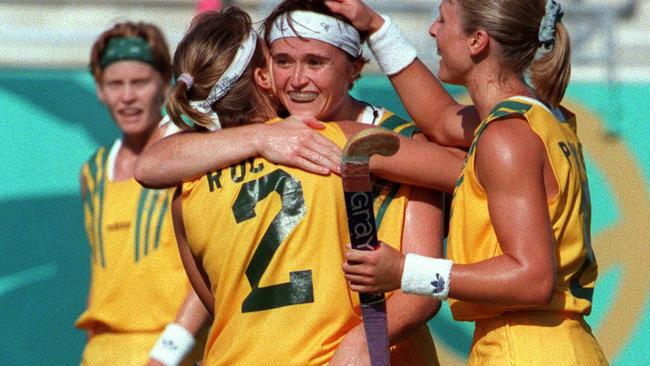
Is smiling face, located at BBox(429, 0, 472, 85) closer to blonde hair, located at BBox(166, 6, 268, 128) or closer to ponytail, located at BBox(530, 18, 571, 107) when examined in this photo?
ponytail, located at BBox(530, 18, 571, 107)

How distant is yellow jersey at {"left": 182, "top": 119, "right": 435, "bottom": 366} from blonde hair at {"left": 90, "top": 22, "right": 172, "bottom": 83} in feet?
6.75

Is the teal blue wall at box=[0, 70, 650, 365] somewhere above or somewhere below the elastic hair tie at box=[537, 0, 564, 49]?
below

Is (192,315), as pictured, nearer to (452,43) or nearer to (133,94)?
(133,94)

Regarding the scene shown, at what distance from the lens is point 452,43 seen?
3.13 m

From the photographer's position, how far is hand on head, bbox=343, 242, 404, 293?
283cm

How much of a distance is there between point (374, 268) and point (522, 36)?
71cm

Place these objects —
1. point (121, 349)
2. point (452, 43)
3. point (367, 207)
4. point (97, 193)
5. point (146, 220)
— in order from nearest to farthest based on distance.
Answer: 1. point (367, 207)
2. point (452, 43)
3. point (121, 349)
4. point (146, 220)
5. point (97, 193)

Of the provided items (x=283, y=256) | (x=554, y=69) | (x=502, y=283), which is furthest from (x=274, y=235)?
(x=554, y=69)

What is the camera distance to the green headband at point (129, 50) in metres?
5.04

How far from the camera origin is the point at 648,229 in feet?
19.2

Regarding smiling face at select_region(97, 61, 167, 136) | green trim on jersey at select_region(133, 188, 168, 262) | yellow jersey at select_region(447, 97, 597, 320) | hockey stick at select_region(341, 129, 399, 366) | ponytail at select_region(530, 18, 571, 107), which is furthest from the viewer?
smiling face at select_region(97, 61, 167, 136)

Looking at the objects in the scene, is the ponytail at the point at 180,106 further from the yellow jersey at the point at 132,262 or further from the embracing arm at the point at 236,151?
the yellow jersey at the point at 132,262

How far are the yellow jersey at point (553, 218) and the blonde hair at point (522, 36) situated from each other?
0.12 m

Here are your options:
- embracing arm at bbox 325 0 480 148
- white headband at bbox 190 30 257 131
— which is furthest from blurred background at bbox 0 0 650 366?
white headband at bbox 190 30 257 131
